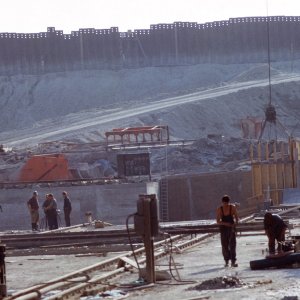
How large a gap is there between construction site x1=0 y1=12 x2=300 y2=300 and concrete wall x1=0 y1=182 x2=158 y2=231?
0.04 metres

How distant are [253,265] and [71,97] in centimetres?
8666

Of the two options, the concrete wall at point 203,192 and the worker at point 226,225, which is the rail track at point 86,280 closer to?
the worker at point 226,225

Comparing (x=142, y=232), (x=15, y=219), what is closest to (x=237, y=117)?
(x=15, y=219)

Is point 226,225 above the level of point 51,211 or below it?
above

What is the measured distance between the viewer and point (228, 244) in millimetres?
18578

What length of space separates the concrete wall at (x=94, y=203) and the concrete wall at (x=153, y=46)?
205 feet

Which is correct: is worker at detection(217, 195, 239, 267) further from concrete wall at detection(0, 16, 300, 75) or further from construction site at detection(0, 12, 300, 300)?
concrete wall at detection(0, 16, 300, 75)

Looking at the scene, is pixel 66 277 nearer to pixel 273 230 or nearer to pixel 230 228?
pixel 230 228

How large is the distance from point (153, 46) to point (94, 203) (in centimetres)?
6563

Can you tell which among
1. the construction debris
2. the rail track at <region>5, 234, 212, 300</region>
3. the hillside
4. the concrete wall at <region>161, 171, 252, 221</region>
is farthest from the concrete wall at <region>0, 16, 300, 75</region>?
the construction debris

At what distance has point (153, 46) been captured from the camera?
102 meters

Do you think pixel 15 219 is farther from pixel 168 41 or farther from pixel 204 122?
pixel 168 41

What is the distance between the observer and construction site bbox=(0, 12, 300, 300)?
55.3ft

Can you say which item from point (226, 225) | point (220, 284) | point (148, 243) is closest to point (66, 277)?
point (148, 243)
